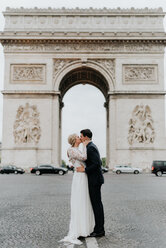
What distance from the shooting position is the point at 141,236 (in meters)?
5.38

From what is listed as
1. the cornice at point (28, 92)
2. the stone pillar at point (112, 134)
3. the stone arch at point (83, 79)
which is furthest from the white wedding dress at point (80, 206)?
the stone arch at point (83, 79)

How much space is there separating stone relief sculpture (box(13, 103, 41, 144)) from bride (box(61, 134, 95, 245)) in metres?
26.5

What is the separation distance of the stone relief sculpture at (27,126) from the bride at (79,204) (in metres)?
26.5

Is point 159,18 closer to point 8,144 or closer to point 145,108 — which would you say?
point 145,108

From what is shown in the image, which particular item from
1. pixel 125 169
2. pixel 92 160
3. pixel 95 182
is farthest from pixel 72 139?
pixel 125 169

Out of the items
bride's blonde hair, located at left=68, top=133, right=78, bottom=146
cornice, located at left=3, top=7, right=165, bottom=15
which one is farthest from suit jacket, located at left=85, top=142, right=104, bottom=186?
cornice, located at left=3, top=7, right=165, bottom=15

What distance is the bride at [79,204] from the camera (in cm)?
521

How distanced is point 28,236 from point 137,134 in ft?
88.7

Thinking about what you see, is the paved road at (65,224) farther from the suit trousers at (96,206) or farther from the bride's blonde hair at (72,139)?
the bride's blonde hair at (72,139)

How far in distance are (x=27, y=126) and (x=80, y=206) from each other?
2712 centimetres

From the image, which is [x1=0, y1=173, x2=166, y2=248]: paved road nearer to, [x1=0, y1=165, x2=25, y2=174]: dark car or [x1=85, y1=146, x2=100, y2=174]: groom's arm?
[x1=85, y1=146, x2=100, y2=174]: groom's arm

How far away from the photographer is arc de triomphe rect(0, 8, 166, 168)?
3166 cm

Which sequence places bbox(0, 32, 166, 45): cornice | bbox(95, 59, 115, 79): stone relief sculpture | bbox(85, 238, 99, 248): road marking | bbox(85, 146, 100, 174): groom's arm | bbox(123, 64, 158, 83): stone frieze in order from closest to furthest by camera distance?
bbox(85, 238, 99, 248): road marking, bbox(85, 146, 100, 174): groom's arm, bbox(0, 32, 166, 45): cornice, bbox(123, 64, 158, 83): stone frieze, bbox(95, 59, 115, 79): stone relief sculpture

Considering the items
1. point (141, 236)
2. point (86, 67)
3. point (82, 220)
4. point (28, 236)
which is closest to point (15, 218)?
point (28, 236)
